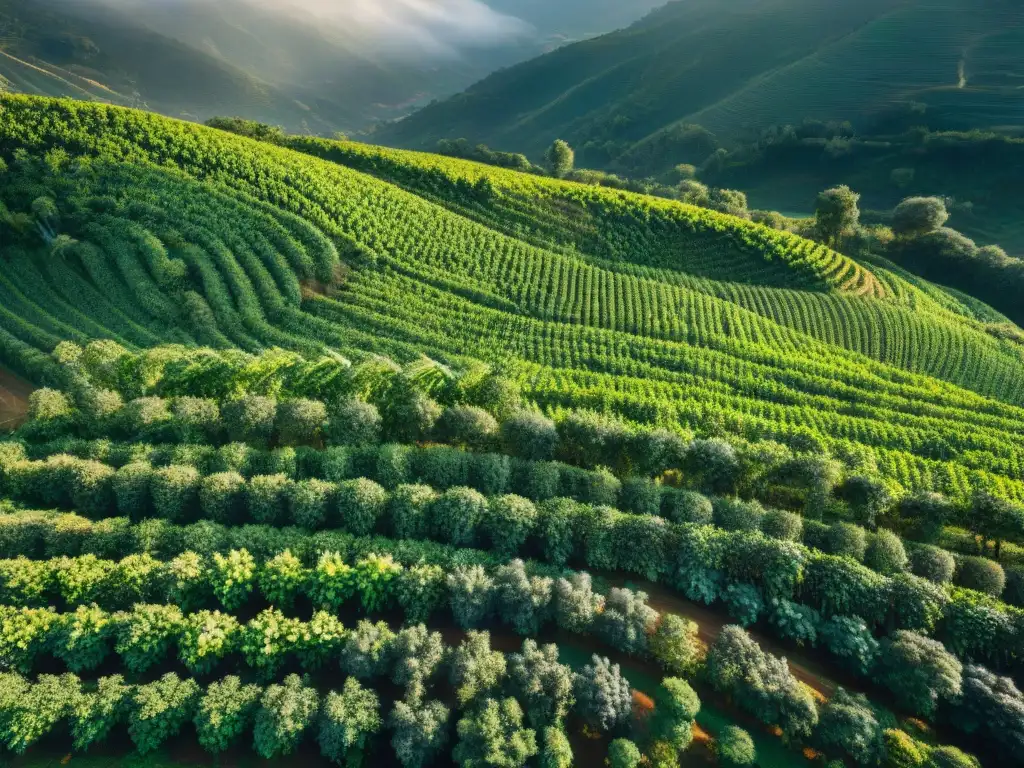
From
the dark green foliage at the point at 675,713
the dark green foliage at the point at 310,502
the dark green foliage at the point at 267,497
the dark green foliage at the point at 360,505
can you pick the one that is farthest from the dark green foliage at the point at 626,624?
the dark green foliage at the point at 267,497

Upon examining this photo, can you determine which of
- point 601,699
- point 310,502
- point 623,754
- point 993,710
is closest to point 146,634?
point 310,502

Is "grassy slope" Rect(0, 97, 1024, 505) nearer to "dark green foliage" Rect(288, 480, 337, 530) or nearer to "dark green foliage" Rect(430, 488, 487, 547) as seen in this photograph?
"dark green foliage" Rect(430, 488, 487, 547)

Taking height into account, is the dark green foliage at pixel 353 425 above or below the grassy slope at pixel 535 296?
below

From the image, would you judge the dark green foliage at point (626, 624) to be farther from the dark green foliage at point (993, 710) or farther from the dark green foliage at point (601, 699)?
the dark green foliage at point (993, 710)

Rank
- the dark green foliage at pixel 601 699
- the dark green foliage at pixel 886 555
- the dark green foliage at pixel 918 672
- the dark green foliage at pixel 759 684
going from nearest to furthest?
the dark green foliage at pixel 601 699, the dark green foliage at pixel 759 684, the dark green foliage at pixel 918 672, the dark green foliage at pixel 886 555

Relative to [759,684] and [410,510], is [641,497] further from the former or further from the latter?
[410,510]

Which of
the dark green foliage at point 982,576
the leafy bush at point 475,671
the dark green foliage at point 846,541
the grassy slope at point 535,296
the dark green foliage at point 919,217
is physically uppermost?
the dark green foliage at point 919,217

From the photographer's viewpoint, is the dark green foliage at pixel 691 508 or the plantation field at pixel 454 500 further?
the dark green foliage at pixel 691 508

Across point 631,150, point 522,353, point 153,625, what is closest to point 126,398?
point 153,625
